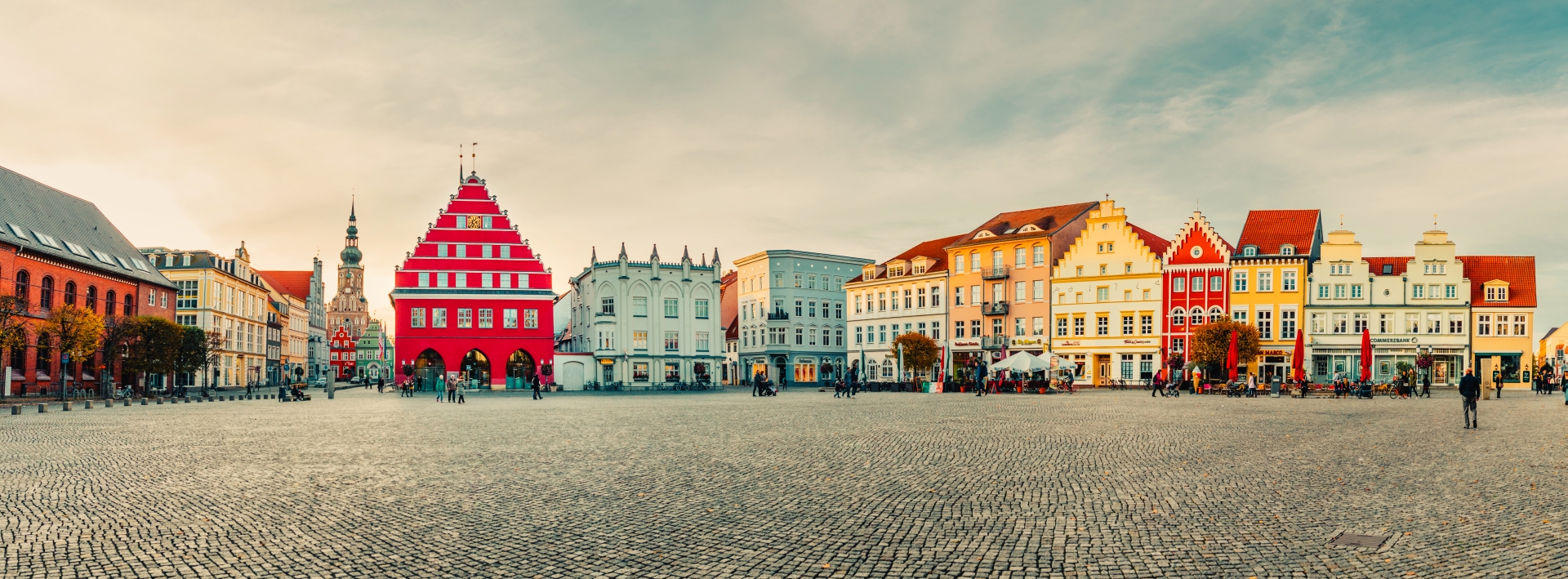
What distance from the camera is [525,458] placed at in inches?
627

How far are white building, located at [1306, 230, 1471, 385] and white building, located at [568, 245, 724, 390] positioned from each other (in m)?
42.8

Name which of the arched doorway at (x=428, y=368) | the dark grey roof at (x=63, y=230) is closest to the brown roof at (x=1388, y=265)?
the arched doorway at (x=428, y=368)

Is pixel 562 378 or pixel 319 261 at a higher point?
pixel 319 261

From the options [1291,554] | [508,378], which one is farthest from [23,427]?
[508,378]

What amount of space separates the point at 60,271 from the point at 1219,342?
67.1 m

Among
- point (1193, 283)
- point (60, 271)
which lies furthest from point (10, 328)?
point (1193, 283)

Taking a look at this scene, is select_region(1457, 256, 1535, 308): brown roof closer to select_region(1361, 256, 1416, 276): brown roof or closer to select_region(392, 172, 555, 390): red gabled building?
select_region(1361, 256, 1416, 276): brown roof

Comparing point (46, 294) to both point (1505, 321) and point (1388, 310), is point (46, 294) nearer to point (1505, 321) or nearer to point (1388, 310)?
point (1388, 310)

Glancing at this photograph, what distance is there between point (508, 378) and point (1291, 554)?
67.5m

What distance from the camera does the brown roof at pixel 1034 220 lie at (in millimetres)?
76125

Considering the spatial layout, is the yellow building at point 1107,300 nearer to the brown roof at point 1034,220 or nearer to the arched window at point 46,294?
the brown roof at point 1034,220

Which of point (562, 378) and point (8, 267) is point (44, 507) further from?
point (562, 378)

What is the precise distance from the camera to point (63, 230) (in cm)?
5947

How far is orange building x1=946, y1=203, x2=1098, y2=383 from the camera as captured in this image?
246 feet
